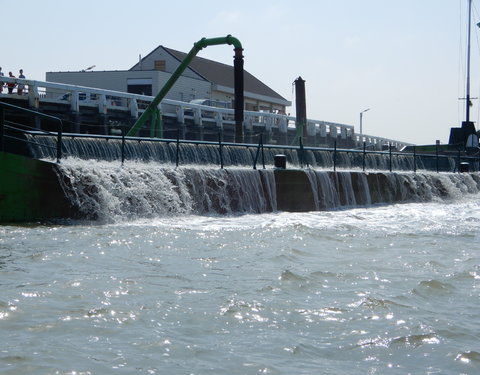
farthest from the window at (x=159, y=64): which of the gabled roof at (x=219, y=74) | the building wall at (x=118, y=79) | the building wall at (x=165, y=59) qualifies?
the building wall at (x=118, y=79)

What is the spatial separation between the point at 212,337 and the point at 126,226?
8.27 m

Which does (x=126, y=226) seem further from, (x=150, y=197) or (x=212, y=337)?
(x=212, y=337)

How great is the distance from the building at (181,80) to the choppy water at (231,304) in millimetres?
31038

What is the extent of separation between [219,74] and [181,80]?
298 inches

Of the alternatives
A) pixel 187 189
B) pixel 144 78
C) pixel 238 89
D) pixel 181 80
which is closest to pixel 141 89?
pixel 144 78

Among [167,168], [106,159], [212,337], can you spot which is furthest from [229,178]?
[212,337]

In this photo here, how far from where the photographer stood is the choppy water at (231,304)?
229 inches

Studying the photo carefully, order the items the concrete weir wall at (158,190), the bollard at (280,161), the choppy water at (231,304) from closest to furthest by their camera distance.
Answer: the choppy water at (231,304) < the concrete weir wall at (158,190) < the bollard at (280,161)

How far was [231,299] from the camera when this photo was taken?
7.83 m

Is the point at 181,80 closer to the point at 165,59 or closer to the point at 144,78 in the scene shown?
the point at 144,78

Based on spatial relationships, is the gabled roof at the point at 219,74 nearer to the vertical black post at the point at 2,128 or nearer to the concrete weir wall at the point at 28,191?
the vertical black post at the point at 2,128

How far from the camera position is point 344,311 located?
7.43m

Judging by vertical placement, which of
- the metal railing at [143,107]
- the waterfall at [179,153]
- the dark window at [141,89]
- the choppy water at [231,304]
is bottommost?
the choppy water at [231,304]

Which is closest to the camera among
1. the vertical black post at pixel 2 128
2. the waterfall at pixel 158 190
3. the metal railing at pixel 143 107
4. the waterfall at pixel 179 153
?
the vertical black post at pixel 2 128
